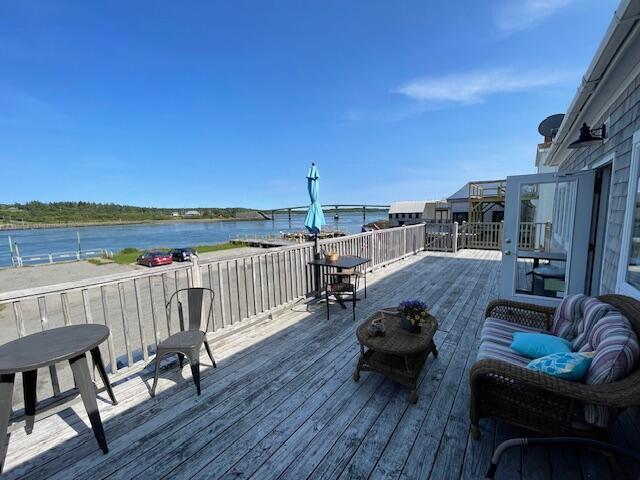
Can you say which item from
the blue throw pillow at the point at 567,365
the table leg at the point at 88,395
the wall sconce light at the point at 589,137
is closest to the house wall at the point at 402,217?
the wall sconce light at the point at 589,137

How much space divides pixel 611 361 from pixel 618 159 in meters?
2.20

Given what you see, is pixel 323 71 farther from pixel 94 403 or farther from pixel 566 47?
pixel 94 403

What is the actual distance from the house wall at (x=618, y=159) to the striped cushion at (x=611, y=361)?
142 cm

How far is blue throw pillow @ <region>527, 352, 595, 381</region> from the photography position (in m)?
1.44

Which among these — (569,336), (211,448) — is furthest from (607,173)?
(211,448)

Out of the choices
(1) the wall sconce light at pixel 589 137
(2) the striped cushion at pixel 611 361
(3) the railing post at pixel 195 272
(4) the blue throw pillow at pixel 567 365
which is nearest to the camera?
(2) the striped cushion at pixel 611 361

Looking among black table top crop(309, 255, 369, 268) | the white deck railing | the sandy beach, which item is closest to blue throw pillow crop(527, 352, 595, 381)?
black table top crop(309, 255, 369, 268)

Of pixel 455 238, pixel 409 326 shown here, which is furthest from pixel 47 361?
pixel 455 238

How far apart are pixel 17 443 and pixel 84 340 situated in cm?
84

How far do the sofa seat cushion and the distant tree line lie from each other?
3344 inches

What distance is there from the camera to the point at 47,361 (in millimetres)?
1482

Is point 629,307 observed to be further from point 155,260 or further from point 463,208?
point 155,260

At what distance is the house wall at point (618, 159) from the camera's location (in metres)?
2.13

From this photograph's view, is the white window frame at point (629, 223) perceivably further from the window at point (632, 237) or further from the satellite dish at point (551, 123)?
the satellite dish at point (551, 123)
